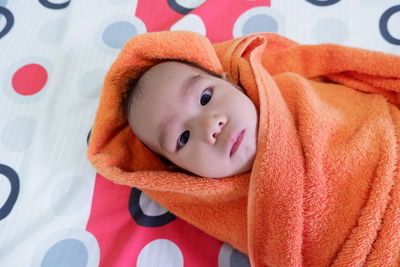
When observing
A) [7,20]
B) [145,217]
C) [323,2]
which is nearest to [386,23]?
[323,2]

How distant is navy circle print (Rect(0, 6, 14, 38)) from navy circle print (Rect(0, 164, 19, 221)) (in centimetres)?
43

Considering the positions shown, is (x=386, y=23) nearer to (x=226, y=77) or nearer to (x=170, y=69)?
(x=226, y=77)

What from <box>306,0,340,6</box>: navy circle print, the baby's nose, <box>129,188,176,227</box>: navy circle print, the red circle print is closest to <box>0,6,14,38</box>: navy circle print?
the red circle print

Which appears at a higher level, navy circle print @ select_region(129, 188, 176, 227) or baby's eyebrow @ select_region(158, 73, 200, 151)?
baby's eyebrow @ select_region(158, 73, 200, 151)

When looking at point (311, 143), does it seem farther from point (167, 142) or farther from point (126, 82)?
point (126, 82)

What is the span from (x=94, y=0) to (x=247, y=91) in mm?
612

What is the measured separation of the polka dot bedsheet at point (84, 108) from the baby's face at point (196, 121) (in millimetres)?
213

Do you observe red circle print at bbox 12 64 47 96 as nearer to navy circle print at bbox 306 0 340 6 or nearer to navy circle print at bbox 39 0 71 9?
navy circle print at bbox 39 0 71 9

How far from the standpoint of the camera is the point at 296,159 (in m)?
0.73

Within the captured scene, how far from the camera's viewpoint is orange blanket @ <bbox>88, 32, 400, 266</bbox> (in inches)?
27.6

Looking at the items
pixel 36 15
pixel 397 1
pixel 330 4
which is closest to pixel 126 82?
pixel 36 15

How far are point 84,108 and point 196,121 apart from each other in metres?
0.41

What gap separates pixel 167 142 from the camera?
2.52 ft

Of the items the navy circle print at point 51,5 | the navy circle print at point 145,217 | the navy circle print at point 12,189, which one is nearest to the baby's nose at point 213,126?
the navy circle print at point 145,217
